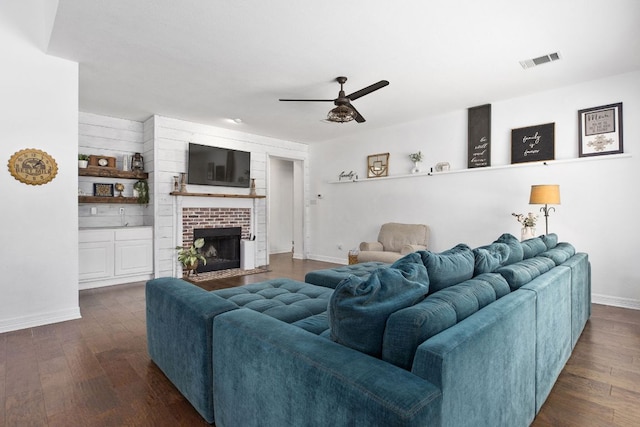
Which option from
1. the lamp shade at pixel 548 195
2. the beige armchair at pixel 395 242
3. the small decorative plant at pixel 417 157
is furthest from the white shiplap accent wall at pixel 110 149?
the lamp shade at pixel 548 195

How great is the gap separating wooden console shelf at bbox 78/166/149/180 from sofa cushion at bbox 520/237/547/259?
534cm

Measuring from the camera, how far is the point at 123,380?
220cm

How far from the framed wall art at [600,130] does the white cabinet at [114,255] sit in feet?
20.4

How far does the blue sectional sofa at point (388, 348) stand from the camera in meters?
1.01

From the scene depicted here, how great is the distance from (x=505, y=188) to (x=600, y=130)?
4.04ft

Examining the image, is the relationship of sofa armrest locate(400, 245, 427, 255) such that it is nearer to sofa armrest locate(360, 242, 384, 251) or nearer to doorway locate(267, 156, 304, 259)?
sofa armrest locate(360, 242, 384, 251)

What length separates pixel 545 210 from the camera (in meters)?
4.30

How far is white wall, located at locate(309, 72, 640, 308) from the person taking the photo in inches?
154

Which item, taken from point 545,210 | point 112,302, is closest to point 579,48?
point 545,210

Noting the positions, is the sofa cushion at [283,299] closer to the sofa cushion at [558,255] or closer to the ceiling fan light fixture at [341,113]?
the sofa cushion at [558,255]

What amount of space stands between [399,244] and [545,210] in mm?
2101

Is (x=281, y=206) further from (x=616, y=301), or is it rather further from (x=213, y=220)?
(x=616, y=301)

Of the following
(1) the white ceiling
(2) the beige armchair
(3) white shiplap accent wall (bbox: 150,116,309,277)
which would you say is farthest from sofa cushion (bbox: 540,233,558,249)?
(3) white shiplap accent wall (bbox: 150,116,309,277)

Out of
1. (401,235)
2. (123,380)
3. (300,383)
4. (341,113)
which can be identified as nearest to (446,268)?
(300,383)
